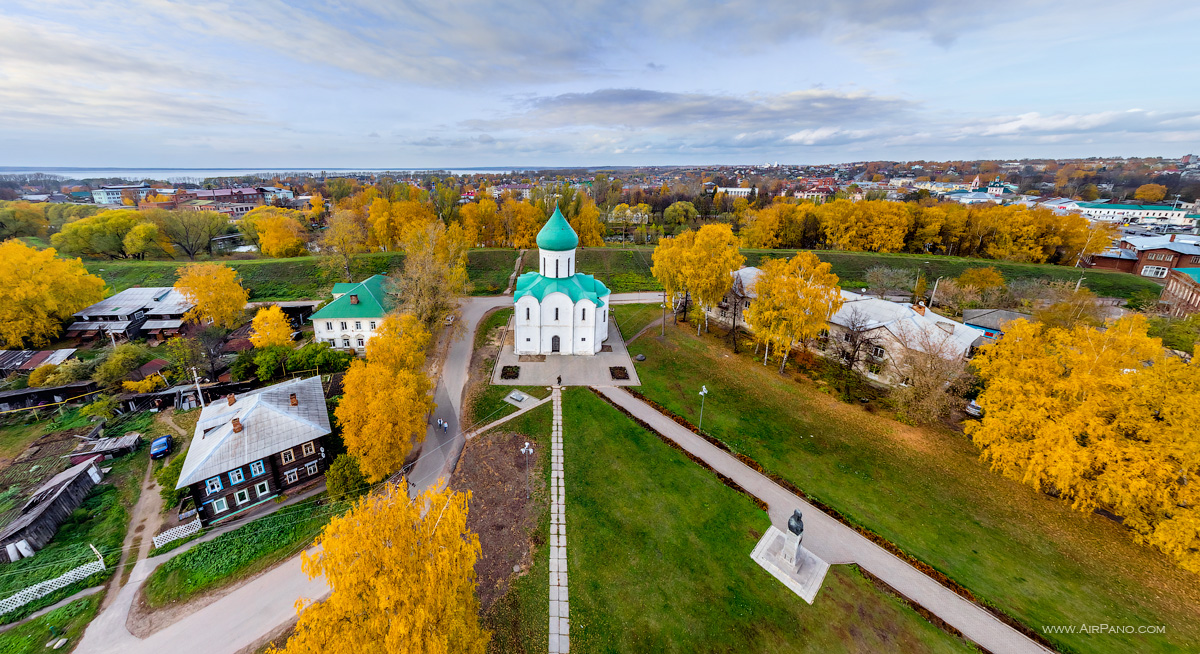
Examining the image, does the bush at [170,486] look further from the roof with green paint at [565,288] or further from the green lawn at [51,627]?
the roof with green paint at [565,288]

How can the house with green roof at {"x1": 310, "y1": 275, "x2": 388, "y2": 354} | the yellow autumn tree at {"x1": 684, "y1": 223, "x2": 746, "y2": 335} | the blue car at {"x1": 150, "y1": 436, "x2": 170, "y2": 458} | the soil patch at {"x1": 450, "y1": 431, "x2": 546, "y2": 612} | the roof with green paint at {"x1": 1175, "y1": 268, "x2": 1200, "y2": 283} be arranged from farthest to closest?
the roof with green paint at {"x1": 1175, "y1": 268, "x2": 1200, "y2": 283} → the house with green roof at {"x1": 310, "y1": 275, "x2": 388, "y2": 354} → the yellow autumn tree at {"x1": 684, "y1": 223, "x2": 746, "y2": 335} → the blue car at {"x1": 150, "y1": 436, "x2": 170, "y2": 458} → the soil patch at {"x1": 450, "y1": 431, "x2": 546, "y2": 612}

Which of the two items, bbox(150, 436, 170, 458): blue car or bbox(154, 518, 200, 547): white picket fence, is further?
bbox(150, 436, 170, 458): blue car

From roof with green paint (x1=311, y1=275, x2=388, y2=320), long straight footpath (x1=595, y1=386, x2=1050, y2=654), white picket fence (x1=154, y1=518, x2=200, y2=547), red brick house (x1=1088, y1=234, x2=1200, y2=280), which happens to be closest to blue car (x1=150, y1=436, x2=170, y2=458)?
white picket fence (x1=154, y1=518, x2=200, y2=547)

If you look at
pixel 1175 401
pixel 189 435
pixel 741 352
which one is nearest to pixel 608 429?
pixel 741 352

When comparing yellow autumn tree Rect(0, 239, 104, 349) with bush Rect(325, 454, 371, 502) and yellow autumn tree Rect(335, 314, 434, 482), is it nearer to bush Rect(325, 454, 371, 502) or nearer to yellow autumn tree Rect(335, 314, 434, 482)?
yellow autumn tree Rect(335, 314, 434, 482)

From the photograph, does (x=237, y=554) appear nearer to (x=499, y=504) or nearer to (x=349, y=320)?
(x=499, y=504)

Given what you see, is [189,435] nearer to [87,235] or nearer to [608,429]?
[608,429]
